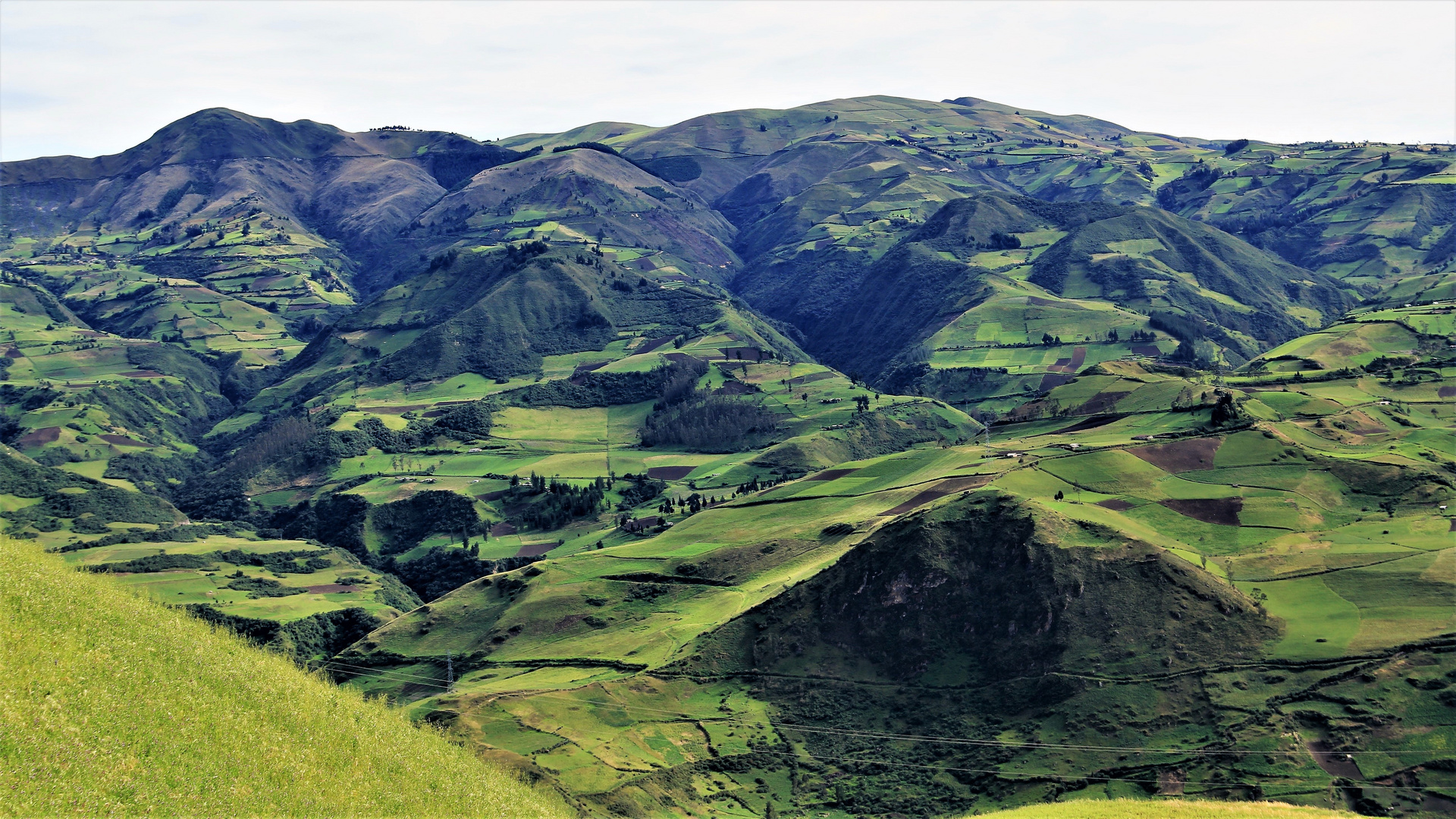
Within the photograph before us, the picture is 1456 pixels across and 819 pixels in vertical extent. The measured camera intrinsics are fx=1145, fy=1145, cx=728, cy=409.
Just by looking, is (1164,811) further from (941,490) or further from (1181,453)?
(1181,453)

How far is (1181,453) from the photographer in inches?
6752

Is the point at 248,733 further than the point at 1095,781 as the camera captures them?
No

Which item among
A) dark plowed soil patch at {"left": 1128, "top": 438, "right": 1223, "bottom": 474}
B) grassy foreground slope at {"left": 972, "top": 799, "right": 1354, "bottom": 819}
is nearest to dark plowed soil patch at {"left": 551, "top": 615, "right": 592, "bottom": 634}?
dark plowed soil patch at {"left": 1128, "top": 438, "right": 1223, "bottom": 474}

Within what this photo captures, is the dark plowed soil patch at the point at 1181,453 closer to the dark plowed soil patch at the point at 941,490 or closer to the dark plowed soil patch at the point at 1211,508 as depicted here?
the dark plowed soil patch at the point at 1211,508

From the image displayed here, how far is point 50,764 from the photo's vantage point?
169 feet

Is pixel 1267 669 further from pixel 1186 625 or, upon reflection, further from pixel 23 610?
pixel 23 610

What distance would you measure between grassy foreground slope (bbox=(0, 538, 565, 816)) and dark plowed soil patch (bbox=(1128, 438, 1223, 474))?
390 ft

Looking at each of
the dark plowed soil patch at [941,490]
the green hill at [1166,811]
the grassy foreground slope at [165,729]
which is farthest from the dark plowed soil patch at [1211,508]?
the grassy foreground slope at [165,729]

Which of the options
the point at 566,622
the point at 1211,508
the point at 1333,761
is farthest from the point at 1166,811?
the point at 566,622

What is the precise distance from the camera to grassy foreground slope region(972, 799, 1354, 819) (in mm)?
67062

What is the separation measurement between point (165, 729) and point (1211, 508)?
135 meters

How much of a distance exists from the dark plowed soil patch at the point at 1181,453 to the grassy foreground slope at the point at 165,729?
119m

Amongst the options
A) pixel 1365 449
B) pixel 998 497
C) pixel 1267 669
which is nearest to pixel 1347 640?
pixel 1267 669

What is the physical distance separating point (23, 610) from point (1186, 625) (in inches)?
4384
